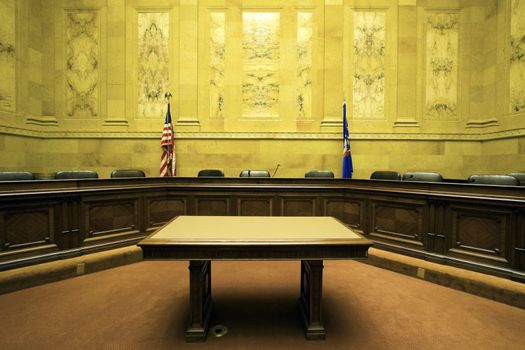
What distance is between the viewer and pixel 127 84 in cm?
685

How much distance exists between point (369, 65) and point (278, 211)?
205 inches

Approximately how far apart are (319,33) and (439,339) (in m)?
7.05

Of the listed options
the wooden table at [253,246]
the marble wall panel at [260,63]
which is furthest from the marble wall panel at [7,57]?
the wooden table at [253,246]

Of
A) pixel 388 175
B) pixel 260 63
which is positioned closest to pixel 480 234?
pixel 388 175

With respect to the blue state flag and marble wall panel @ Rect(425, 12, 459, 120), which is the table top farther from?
marble wall panel @ Rect(425, 12, 459, 120)

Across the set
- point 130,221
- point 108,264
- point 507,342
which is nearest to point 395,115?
point 507,342

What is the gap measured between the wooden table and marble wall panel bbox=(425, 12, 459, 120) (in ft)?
21.1

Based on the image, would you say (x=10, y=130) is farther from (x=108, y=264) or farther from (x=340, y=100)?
(x=340, y=100)

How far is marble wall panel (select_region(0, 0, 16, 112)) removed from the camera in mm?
5891

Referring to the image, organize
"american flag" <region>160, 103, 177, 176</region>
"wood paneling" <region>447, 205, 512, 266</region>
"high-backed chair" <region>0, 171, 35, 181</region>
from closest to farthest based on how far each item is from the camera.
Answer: "wood paneling" <region>447, 205, 512, 266</region> → "high-backed chair" <region>0, 171, 35, 181</region> → "american flag" <region>160, 103, 177, 176</region>

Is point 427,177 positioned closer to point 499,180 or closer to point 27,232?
point 499,180

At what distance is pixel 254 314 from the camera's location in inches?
93.6

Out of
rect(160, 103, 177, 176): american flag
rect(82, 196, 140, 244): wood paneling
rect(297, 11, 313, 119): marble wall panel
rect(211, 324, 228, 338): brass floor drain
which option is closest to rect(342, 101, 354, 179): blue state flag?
rect(297, 11, 313, 119): marble wall panel

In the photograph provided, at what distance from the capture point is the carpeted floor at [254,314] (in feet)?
6.55
